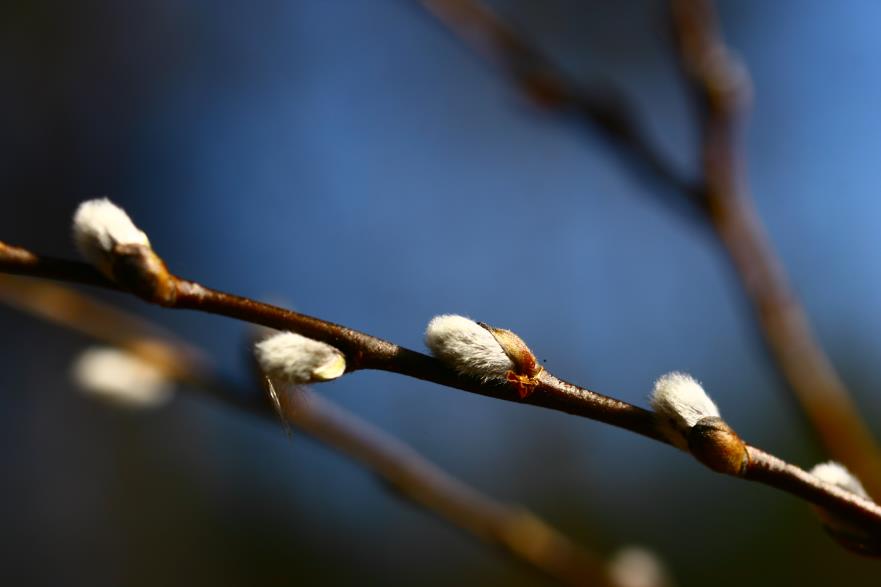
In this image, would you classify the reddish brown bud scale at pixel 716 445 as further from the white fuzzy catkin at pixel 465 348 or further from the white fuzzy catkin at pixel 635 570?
the white fuzzy catkin at pixel 635 570

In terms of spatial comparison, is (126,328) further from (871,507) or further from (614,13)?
(614,13)

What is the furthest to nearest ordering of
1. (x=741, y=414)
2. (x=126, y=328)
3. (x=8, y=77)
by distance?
(x=8, y=77), (x=741, y=414), (x=126, y=328)

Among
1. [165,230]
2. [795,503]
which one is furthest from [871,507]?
[165,230]

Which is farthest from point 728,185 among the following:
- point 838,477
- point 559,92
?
point 838,477

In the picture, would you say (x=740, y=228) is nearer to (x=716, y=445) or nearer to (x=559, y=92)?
(x=559, y=92)

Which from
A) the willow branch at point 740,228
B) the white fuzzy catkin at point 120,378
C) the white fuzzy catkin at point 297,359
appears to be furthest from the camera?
the willow branch at point 740,228

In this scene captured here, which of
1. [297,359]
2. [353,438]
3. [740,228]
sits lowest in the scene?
[297,359]

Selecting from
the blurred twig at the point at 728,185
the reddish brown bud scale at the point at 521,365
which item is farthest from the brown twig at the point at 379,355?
the blurred twig at the point at 728,185
